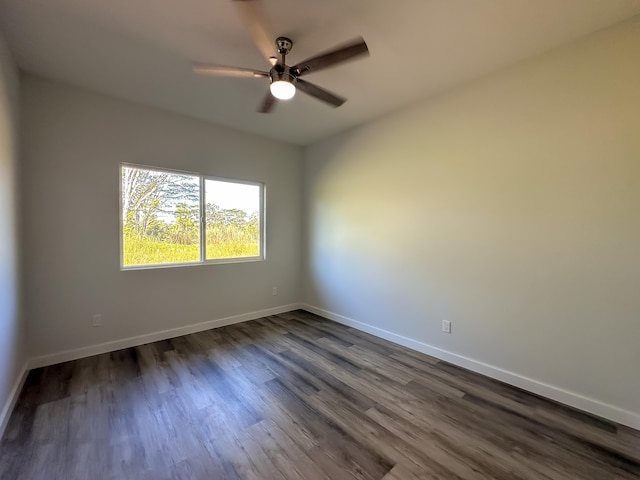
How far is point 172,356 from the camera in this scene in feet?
9.55

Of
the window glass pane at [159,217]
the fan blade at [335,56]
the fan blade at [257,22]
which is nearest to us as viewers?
the fan blade at [257,22]

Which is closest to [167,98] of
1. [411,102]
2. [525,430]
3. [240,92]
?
[240,92]

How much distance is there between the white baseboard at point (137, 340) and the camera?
2695mm

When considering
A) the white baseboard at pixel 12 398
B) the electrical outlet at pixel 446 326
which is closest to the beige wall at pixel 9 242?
the white baseboard at pixel 12 398

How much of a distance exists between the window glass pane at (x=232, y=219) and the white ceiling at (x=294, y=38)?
1302mm

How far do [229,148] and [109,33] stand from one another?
185cm

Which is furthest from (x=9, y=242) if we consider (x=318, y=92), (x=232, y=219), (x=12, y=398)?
(x=318, y=92)

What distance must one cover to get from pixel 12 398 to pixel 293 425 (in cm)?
208

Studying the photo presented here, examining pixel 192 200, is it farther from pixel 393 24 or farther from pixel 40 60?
pixel 393 24

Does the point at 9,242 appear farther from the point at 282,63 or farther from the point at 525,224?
the point at 525,224

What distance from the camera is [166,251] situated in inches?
134

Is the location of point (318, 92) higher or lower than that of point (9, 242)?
higher

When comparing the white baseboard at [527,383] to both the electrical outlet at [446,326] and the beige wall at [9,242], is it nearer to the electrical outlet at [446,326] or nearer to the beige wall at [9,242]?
the electrical outlet at [446,326]

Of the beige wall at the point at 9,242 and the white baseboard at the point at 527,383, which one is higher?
the beige wall at the point at 9,242
